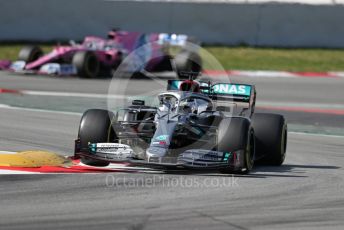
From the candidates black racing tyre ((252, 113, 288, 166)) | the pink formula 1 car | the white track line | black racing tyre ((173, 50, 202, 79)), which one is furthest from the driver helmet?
black racing tyre ((173, 50, 202, 79))

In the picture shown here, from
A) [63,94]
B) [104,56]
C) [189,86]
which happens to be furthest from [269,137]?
[104,56]

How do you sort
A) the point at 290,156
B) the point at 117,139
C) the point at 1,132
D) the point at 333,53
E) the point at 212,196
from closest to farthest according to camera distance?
1. the point at 212,196
2. the point at 117,139
3. the point at 290,156
4. the point at 1,132
5. the point at 333,53

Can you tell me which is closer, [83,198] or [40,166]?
[83,198]

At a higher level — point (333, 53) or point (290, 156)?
point (333, 53)

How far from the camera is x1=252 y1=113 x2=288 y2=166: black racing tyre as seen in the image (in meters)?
11.3

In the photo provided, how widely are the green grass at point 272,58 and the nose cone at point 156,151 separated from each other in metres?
17.9

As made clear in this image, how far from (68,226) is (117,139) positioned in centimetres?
357

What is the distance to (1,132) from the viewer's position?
13.5 metres

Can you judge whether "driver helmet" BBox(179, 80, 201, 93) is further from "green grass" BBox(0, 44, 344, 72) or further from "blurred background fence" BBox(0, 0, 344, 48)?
"blurred background fence" BBox(0, 0, 344, 48)

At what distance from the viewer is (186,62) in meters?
24.8

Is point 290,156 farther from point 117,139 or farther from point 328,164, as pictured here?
point 117,139

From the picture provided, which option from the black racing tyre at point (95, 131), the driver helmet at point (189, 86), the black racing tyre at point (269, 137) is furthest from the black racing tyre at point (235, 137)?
the black racing tyre at point (95, 131)

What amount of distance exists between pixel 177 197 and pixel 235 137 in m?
1.77

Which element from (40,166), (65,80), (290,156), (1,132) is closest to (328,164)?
(290,156)
